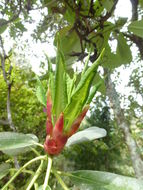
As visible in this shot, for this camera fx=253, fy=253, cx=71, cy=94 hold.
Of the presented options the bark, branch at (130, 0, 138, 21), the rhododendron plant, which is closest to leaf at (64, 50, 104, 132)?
the rhododendron plant

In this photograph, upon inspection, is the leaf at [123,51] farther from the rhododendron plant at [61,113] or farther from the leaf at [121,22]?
the rhododendron plant at [61,113]

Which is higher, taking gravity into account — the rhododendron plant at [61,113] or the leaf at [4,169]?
the rhododendron plant at [61,113]

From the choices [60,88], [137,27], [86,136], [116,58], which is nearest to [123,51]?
[116,58]

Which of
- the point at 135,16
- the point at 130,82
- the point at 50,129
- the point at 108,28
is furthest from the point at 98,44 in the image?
the point at 130,82

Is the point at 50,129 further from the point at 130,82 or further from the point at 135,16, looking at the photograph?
the point at 130,82

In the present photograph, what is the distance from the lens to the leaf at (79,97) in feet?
1.24

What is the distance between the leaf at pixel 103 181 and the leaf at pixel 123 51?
0.55 m

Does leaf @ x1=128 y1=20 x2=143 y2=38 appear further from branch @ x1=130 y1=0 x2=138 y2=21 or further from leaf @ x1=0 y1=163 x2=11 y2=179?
leaf @ x1=0 y1=163 x2=11 y2=179

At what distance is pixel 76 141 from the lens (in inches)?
22.9

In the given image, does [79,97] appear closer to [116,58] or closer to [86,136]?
[86,136]

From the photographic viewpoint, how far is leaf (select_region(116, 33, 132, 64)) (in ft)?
2.99

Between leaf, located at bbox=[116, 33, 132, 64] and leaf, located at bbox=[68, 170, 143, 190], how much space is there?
55cm

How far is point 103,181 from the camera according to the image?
1.42 feet

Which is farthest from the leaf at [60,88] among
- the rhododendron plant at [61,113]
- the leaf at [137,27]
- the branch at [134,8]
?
the branch at [134,8]
